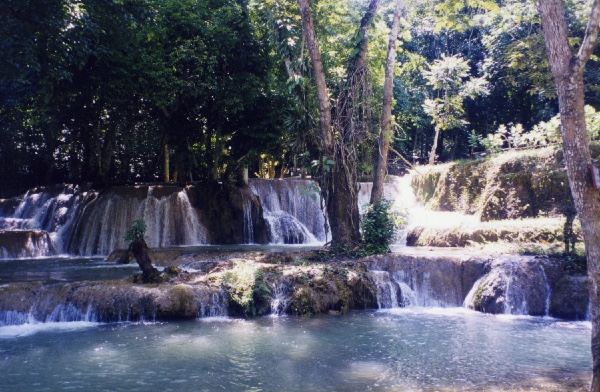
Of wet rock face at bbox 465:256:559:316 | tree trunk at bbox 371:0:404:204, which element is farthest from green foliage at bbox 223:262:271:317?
tree trunk at bbox 371:0:404:204

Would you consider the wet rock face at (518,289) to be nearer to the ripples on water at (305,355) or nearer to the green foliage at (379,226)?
the ripples on water at (305,355)

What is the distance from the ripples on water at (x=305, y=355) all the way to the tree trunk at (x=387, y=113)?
5515 millimetres

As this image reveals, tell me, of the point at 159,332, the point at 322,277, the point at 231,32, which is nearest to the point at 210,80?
Answer: the point at 231,32

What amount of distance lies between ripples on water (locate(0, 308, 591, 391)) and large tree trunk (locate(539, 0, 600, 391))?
2022 mm

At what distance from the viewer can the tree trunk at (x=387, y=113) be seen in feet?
48.9

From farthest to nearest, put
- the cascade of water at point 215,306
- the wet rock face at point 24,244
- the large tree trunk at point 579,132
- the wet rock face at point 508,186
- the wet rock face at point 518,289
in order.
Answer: the wet rock face at point 24,244 < the wet rock face at point 508,186 < the wet rock face at point 518,289 < the cascade of water at point 215,306 < the large tree trunk at point 579,132

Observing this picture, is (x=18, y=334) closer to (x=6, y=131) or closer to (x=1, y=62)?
(x=1, y=62)

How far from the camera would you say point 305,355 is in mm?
8203

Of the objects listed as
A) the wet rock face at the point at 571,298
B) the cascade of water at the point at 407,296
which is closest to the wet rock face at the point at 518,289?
the wet rock face at the point at 571,298

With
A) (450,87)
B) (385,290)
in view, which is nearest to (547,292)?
(385,290)

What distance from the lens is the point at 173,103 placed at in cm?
1994

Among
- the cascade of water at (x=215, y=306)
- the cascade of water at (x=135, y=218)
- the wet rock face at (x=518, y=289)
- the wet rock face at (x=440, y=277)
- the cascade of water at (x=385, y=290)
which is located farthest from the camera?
the cascade of water at (x=135, y=218)

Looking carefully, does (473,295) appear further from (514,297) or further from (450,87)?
(450,87)

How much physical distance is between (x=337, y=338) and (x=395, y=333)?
1.13 meters
